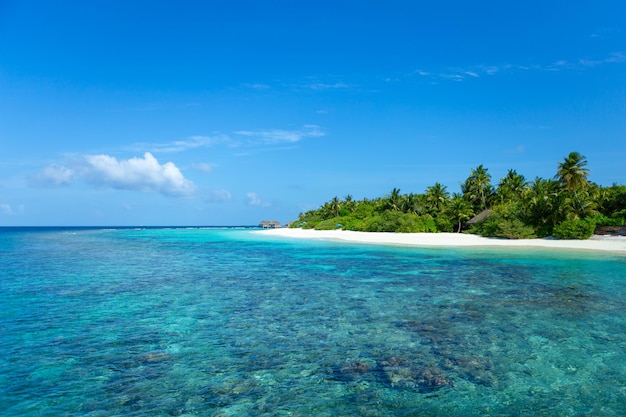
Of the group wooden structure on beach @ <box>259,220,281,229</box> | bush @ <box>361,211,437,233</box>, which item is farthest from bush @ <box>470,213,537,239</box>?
wooden structure on beach @ <box>259,220,281,229</box>

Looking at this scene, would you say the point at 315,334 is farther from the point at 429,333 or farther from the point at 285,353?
the point at 429,333

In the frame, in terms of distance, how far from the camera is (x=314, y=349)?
9422 millimetres

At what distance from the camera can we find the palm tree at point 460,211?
6281 cm

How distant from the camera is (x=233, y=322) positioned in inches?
468

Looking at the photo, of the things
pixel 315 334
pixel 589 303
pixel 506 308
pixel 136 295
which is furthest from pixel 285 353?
pixel 589 303

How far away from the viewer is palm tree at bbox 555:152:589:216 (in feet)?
155

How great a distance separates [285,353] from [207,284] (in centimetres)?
1106

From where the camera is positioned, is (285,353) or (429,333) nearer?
(285,353)

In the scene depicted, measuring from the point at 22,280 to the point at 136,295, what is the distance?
879 cm

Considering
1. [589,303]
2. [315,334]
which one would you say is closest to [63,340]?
[315,334]

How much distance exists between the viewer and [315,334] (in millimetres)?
10602

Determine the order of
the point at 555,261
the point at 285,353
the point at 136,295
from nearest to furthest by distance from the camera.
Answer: the point at 285,353 < the point at 136,295 < the point at 555,261

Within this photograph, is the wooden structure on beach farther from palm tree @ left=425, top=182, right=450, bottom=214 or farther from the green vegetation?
palm tree @ left=425, top=182, right=450, bottom=214

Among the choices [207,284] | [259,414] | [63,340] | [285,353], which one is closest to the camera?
[259,414]
